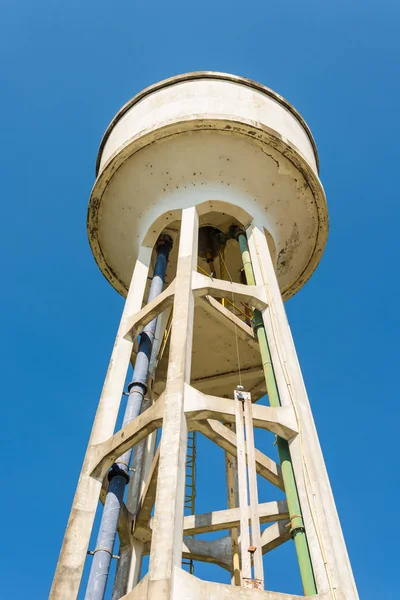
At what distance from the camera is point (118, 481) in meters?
7.08

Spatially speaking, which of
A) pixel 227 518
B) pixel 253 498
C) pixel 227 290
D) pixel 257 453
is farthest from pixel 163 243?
pixel 253 498

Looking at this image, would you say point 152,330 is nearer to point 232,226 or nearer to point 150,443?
point 150,443

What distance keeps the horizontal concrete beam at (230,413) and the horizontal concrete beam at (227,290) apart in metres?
1.83

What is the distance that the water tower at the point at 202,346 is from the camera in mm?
5875

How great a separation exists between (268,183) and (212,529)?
5426 millimetres

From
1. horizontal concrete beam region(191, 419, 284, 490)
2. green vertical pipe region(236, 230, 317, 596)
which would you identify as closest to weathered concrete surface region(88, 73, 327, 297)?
green vertical pipe region(236, 230, 317, 596)

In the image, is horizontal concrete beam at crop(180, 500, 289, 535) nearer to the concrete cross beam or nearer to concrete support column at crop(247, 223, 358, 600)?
concrete support column at crop(247, 223, 358, 600)

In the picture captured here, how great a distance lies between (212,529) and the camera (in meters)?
7.96

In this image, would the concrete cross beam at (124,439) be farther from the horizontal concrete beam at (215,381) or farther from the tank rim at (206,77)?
the tank rim at (206,77)

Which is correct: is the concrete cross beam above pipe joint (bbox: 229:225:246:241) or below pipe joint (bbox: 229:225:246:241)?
below

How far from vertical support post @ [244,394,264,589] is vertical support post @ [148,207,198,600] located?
684 mm

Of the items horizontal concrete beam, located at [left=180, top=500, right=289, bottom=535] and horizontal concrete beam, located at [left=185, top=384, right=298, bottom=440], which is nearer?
horizontal concrete beam, located at [left=185, top=384, right=298, bottom=440]

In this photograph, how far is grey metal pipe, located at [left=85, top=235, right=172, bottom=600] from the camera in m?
6.15

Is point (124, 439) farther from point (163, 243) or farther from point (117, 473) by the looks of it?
point (163, 243)
